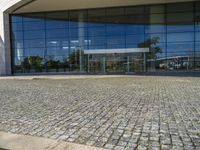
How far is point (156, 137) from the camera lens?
4.56m

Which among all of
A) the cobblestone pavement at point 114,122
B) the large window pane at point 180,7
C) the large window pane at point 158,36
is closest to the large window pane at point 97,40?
the large window pane at point 158,36

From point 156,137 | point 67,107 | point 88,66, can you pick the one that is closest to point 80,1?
point 88,66

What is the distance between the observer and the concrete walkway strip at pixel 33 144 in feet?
13.7

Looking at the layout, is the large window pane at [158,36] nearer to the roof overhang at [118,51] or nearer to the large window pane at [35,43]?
the roof overhang at [118,51]

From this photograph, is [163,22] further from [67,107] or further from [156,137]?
[156,137]

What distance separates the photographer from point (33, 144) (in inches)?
172

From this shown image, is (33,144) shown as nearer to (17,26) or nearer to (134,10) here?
(134,10)

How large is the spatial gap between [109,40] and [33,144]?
2559 cm

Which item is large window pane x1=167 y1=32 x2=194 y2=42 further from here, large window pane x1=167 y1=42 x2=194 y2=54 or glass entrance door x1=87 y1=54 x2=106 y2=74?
glass entrance door x1=87 y1=54 x2=106 y2=74

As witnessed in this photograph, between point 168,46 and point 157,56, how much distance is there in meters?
1.80

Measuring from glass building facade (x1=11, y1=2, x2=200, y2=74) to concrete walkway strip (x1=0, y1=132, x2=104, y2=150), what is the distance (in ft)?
81.3

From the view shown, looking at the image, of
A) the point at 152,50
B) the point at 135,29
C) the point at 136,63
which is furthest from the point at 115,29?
the point at 152,50

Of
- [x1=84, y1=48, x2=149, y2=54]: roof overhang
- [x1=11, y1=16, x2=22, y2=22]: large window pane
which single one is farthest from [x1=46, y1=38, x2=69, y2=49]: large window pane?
[x1=11, y1=16, x2=22, y2=22]: large window pane

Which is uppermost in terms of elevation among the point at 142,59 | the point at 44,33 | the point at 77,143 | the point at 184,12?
the point at 184,12
